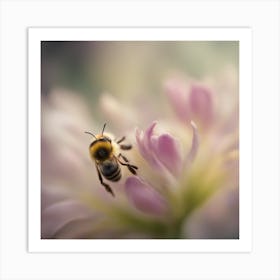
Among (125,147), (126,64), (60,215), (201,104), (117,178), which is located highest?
(126,64)

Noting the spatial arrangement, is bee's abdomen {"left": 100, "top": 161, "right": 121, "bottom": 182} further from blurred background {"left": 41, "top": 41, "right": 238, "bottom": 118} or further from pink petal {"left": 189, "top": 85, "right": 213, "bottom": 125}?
pink petal {"left": 189, "top": 85, "right": 213, "bottom": 125}

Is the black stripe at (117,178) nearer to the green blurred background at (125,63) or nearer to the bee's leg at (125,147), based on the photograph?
the bee's leg at (125,147)

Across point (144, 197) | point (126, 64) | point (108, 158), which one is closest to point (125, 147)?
point (108, 158)

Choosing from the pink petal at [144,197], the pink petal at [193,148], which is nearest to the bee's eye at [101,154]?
the pink petal at [144,197]
